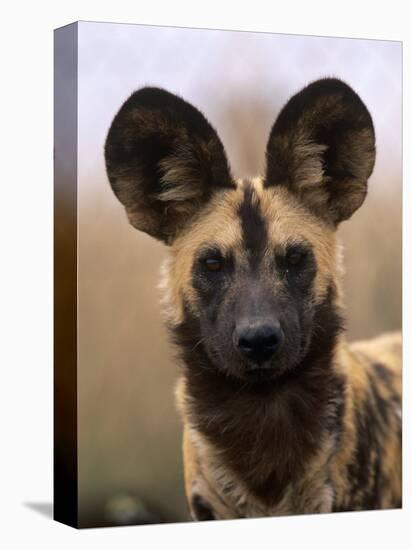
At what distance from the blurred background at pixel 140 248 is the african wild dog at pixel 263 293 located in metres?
0.09

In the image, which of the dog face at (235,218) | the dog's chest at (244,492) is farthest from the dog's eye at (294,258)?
the dog's chest at (244,492)

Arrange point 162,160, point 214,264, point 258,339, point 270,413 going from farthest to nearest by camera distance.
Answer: point 270,413 → point 162,160 → point 214,264 → point 258,339

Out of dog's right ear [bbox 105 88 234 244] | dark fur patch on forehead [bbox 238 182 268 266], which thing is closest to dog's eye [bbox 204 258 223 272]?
dark fur patch on forehead [bbox 238 182 268 266]

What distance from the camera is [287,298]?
194 inches

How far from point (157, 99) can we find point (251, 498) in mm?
1805

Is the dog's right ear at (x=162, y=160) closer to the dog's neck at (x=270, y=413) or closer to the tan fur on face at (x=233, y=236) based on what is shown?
the tan fur on face at (x=233, y=236)

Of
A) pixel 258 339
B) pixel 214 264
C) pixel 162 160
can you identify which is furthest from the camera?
pixel 162 160

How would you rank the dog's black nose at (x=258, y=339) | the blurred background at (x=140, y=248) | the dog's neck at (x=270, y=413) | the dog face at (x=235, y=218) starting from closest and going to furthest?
the dog's black nose at (x=258, y=339) → the dog face at (x=235, y=218) → the blurred background at (x=140, y=248) → the dog's neck at (x=270, y=413)

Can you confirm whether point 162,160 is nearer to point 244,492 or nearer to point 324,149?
point 324,149

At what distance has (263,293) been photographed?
16.0 ft

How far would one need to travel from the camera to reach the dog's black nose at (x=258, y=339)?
477 cm

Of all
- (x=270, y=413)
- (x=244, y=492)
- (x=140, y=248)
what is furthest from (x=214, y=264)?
(x=244, y=492)

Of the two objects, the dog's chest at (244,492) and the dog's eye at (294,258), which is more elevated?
the dog's eye at (294,258)

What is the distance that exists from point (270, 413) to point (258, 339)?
528mm
